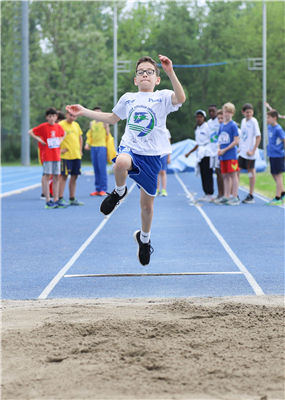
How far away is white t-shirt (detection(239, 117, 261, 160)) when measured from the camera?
12711 mm

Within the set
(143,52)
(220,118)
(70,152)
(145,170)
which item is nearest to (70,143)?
(70,152)

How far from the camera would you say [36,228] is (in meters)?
9.73

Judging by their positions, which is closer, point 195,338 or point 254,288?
point 195,338

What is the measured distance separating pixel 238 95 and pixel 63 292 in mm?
45124

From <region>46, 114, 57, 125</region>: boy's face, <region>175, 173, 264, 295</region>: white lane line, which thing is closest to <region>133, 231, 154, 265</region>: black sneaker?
<region>175, 173, 264, 295</region>: white lane line

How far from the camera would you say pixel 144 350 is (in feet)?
12.1

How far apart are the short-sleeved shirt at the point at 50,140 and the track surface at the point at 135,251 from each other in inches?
47.7

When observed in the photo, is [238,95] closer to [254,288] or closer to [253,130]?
[253,130]

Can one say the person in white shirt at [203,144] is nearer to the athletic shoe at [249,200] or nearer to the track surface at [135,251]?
the track surface at [135,251]

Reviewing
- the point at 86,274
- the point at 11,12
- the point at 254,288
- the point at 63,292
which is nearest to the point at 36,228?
the point at 86,274

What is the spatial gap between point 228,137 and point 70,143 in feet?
11.6

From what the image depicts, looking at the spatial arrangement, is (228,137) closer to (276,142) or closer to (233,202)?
(276,142)

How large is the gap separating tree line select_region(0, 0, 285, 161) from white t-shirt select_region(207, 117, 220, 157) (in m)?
26.3

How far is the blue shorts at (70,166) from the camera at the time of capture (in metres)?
12.5
